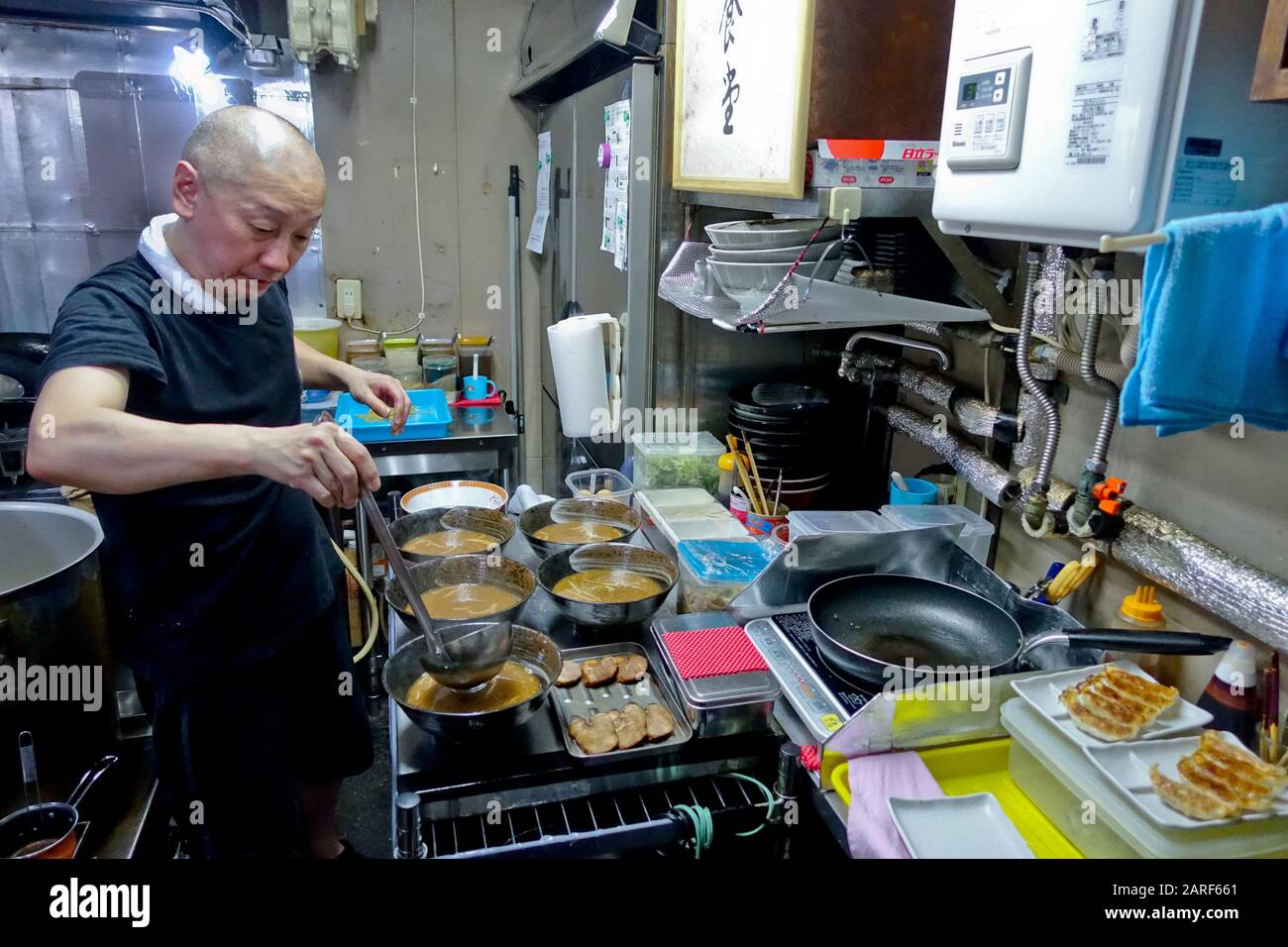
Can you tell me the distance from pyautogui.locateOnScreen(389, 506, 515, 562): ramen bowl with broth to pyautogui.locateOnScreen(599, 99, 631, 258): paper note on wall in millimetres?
873

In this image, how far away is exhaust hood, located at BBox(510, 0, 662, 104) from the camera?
216 cm

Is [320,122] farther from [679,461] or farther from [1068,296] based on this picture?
[1068,296]

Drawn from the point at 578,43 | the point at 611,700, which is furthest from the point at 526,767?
the point at 578,43

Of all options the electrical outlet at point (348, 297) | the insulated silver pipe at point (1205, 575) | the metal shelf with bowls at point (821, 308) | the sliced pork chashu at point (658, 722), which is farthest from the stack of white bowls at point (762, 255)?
the electrical outlet at point (348, 297)

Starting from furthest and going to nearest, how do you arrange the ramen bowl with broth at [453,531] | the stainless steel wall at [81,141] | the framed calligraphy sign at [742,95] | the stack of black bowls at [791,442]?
the stainless steel wall at [81,141], the stack of black bowls at [791,442], the ramen bowl with broth at [453,531], the framed calligraphy sign at [742,95]

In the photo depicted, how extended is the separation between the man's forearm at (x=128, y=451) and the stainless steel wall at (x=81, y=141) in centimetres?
273

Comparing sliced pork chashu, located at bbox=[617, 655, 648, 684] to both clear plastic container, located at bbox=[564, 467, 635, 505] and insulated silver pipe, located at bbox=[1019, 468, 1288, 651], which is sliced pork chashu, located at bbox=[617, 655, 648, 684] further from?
insulated silver pipe, located at bbox=[1019, 468, 1288, 651]

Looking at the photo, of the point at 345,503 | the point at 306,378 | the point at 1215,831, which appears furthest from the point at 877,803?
the point at 306,378

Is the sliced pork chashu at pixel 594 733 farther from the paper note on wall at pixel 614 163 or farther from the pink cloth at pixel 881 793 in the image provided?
the paper note on wall at pixel 614 163

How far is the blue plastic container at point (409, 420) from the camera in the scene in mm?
2920

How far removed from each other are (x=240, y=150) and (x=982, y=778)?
5.39 ft

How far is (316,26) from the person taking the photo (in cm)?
325

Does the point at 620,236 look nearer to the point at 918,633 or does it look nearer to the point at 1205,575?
the point at 918,633

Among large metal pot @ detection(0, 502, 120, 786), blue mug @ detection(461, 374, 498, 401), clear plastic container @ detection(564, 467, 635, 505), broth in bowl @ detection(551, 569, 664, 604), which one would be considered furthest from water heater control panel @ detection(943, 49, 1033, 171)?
blue mug @ detection(461, 374, 498, 401)
